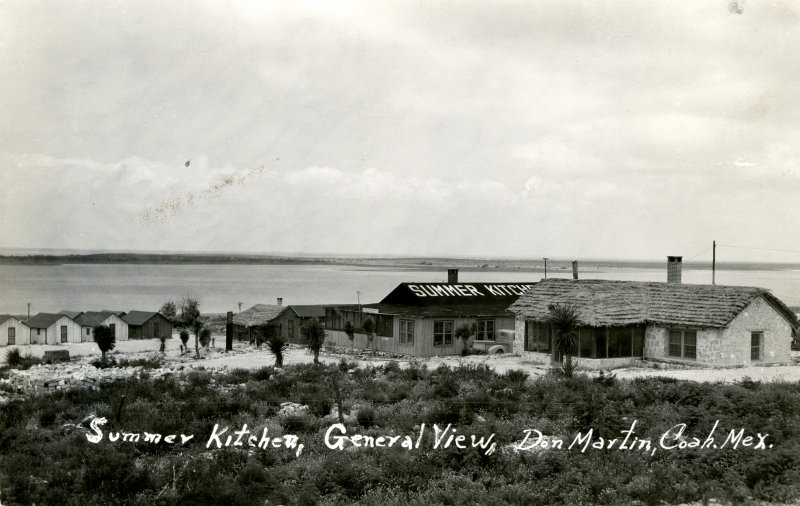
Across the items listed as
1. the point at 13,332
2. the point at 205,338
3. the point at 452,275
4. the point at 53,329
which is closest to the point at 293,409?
the point at 205,338

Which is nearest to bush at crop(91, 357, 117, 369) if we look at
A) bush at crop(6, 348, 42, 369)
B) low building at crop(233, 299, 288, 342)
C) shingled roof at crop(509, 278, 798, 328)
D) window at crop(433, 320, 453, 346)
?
bush at crop(6, 348, 42, 369)

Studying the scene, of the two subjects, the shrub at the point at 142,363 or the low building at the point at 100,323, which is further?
the low building at the point at 100,323

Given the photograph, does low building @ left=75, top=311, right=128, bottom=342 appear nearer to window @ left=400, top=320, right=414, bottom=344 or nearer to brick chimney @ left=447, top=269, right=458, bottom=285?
window @ left=400, top=320, right=414, bottom=344

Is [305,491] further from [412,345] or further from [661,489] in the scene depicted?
[412,345]

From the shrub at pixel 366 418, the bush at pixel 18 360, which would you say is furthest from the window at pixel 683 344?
the bush at pixel 18 360

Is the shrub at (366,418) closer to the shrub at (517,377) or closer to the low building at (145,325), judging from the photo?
the shrub at (517,377)
